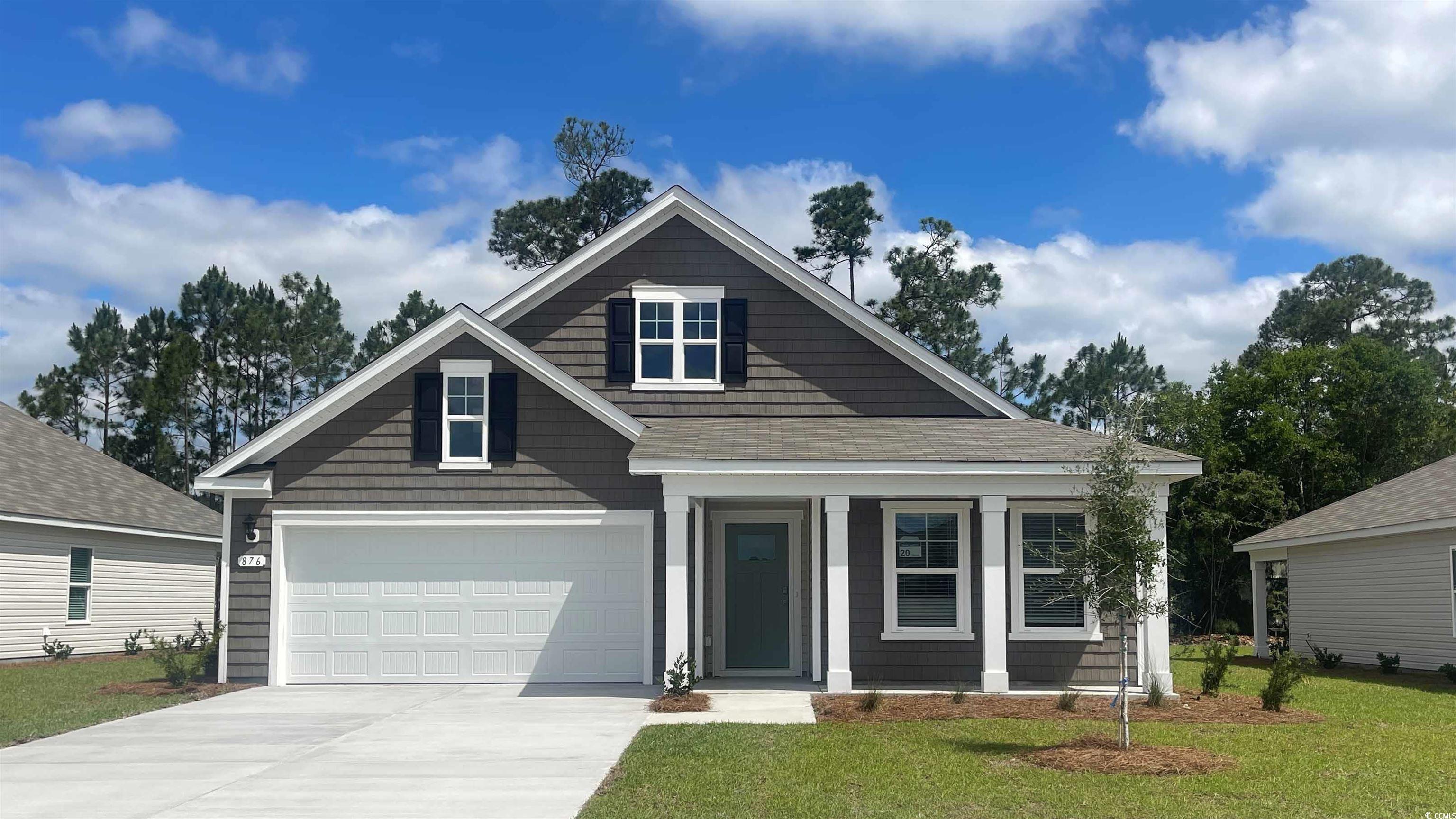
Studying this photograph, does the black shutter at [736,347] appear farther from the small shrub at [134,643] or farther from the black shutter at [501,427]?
the small shrub at [134,643]

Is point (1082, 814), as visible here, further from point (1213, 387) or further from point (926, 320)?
point (1213, 387)

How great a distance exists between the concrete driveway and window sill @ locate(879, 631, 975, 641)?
332 centimetres

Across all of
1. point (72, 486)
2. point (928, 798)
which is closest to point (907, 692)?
point (928, 798)

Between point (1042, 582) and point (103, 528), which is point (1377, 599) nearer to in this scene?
point (1042, 582)

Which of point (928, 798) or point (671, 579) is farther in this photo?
point (671, 579)

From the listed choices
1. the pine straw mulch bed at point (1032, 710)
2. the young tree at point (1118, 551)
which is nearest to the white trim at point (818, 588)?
the pine straw mulch bed at point (1032, 710)

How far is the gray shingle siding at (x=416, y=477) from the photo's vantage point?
16281 mm

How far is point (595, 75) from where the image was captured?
A: 2564 centimetres

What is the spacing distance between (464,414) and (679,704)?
5.32 m

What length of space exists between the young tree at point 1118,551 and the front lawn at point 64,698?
10289mm

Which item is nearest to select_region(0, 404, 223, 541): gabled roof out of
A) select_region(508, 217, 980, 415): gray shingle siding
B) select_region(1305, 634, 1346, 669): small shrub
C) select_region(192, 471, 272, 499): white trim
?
select_region(192, 471, 272, 499): white trim

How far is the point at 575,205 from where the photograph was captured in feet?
134

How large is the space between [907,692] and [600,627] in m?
4.25

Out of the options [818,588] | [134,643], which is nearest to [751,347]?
[818,588]
